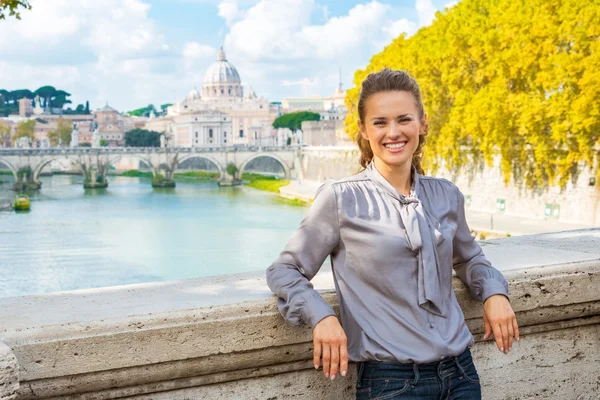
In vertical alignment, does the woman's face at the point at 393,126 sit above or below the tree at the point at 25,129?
above

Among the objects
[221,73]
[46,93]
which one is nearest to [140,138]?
[221,73]

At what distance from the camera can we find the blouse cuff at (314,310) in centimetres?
147

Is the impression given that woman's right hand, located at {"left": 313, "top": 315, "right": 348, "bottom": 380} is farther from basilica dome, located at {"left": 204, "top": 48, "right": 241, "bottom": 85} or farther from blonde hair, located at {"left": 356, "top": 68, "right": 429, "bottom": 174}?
basilica dome, located at {"left": 204, "top": 48, "right": 241, "bottom": 85}

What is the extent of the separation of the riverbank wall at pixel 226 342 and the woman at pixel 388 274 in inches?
3.8

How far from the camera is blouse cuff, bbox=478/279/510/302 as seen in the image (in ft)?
5.51

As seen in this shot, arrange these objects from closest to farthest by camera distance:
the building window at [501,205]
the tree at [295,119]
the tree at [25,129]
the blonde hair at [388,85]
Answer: the blonde hair at [388,85] → the building window at [501,205] → the tree at [25,129] → the tree at [295,119]

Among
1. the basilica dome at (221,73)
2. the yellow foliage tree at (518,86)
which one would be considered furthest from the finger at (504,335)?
the basilica dome at (221,73)

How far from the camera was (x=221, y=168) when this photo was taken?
48.6 metres

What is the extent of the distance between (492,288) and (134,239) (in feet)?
68.1

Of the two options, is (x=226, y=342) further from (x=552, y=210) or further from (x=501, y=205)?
(x=501, y=205)

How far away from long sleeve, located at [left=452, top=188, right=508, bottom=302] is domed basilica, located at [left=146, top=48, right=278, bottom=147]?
77.4 metres

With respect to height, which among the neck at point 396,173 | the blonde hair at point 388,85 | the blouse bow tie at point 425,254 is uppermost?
the blonde hair at point 388,85

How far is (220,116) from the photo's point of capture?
87.2 metres

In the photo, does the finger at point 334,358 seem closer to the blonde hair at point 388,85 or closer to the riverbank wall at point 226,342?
the riverbank wall at point 226,342
